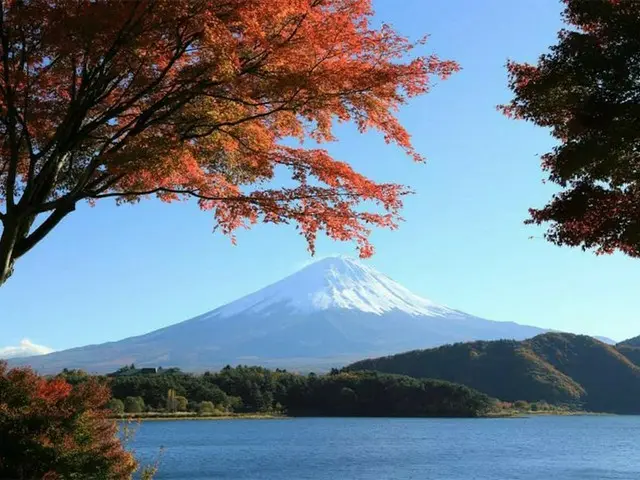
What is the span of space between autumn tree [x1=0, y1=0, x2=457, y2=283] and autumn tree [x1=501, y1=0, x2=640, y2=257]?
1.00m

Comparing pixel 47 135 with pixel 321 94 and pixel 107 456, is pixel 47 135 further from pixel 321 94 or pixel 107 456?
pixel 107 456

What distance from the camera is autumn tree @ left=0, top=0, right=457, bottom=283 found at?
5.36m

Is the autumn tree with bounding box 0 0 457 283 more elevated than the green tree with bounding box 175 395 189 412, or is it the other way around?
the autumn tree with bounding box 0 0 457 283

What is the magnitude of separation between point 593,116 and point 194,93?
3218 mm

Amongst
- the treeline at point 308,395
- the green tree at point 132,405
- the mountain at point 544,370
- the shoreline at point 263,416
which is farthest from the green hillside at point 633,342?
the green tree at point 132,405

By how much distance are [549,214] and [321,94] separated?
234cm

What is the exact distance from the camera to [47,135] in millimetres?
6633

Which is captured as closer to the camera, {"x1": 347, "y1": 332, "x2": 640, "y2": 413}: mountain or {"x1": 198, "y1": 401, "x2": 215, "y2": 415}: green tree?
{"x1": 198, "y1": 401, "x2": 215, "y2": 415}: green tree

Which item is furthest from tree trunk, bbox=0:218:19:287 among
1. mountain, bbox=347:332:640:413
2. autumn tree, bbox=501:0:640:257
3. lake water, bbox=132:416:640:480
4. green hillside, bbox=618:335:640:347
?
green hillside, bbox=618:335:640:347

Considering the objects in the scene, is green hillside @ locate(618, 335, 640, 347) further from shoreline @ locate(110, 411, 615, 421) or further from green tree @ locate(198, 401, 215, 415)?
green tree @ locate(198, 401, 215, 415)

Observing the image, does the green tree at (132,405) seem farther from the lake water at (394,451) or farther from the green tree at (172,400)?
the green tree at (172,400)

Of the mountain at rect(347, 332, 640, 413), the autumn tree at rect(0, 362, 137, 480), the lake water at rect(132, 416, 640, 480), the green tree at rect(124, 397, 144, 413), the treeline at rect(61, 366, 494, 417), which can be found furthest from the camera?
the mountain at rect(347, 332, 640, 413)

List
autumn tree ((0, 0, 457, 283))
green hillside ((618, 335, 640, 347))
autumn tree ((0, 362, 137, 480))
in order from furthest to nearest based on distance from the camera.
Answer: green hillside ((618, 335, 640, 347)), autumn tree ((0, 362, 137, 480)), autumn tree ((0, 0, 457, 283))

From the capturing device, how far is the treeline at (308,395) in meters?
74.7
